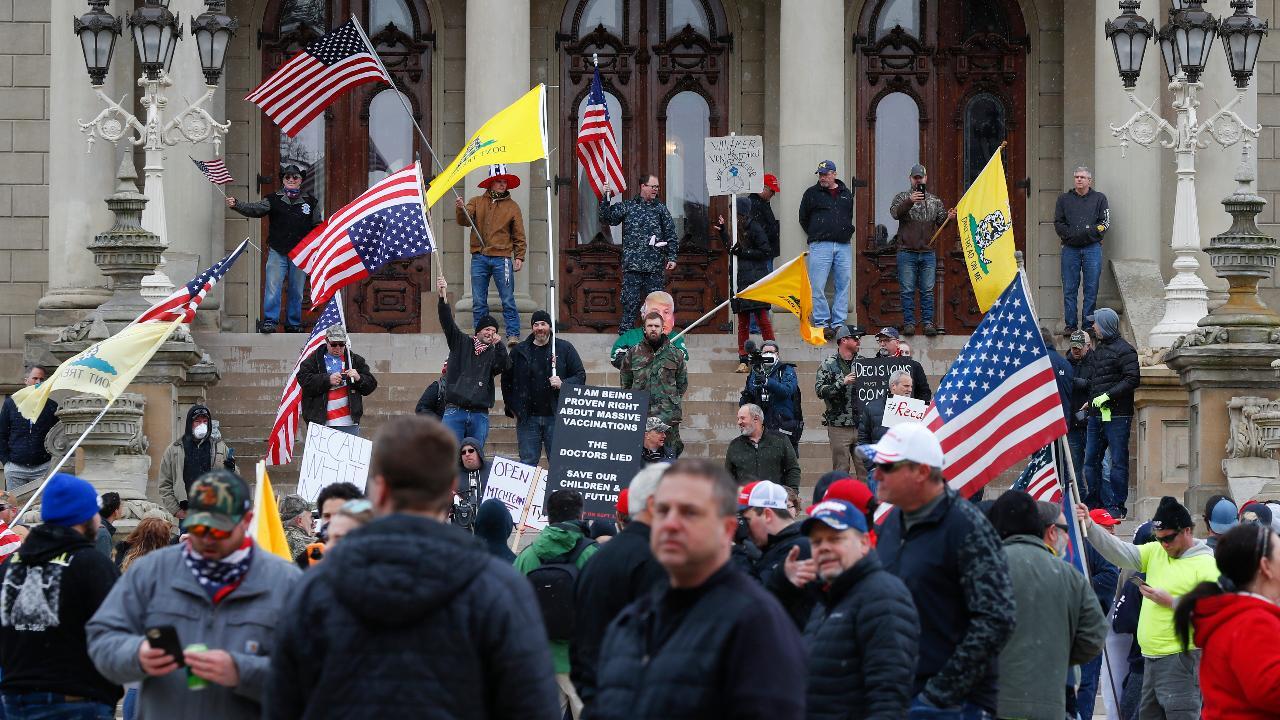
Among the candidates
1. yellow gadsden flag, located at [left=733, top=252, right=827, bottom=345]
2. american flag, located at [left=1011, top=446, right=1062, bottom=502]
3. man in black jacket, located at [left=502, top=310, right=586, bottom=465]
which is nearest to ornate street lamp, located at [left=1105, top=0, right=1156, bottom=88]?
yellow gadsden flag, located at [left=733, top=252, right=827, bottom=345]

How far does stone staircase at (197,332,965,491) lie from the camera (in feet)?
72.1

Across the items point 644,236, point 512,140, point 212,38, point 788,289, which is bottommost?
point 788,289

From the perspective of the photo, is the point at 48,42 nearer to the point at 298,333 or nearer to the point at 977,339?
the point at 298,333

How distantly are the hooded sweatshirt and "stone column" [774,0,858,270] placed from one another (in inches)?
781

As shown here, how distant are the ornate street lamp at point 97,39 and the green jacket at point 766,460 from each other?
8.82m

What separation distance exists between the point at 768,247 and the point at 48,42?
9.67m

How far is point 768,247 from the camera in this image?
2411 cm

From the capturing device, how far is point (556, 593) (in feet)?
36.2

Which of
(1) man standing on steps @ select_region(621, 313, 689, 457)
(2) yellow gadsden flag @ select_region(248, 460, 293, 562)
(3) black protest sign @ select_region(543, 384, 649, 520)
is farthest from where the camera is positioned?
(1) man standing on steps @ select_region(621, 313, 689, 457)

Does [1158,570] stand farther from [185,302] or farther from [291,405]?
[291,405]

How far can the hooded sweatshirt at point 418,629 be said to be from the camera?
5926 millimetres

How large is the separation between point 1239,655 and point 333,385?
12.4 meters

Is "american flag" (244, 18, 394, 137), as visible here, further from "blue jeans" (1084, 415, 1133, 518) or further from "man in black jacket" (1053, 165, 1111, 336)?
"man in black jacket" (1053, 165, 1111, 336)

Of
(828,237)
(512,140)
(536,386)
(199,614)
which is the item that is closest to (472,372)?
(536,386)
